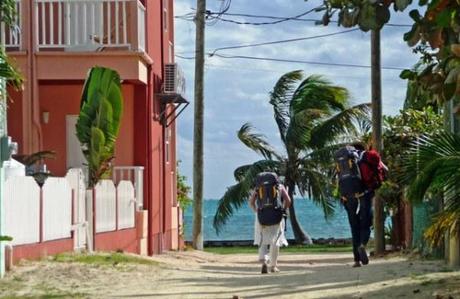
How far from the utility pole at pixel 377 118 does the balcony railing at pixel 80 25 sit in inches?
199

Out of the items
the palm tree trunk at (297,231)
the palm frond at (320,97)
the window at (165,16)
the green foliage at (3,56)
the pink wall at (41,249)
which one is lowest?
the palm tree trunk at (297,231)

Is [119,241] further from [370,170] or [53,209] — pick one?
→ [370,170]

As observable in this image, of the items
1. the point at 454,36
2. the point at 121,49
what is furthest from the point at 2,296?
the point at 121,49

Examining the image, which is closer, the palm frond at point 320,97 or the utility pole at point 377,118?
the utility pole at point 377,118

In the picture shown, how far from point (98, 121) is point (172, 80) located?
7099mm

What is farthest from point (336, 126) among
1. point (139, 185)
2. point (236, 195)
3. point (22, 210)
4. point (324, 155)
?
point (22, 210)

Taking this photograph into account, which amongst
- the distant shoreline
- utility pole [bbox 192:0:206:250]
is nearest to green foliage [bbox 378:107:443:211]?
utility pole [bbox 192:0:206:250]

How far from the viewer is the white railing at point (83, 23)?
20.7m

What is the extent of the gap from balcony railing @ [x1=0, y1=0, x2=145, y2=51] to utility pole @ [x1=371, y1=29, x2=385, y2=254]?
505 cm

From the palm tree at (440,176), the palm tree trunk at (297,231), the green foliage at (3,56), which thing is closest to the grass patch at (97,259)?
the green foliage at (3,56)

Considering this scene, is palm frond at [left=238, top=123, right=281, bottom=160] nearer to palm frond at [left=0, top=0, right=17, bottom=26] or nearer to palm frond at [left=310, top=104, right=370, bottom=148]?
palm frond at [left=310, top=104, right=370, bottom=148]

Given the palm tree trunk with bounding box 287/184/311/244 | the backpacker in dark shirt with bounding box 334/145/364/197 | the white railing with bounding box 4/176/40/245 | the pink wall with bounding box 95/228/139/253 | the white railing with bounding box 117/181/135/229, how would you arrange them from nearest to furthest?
the white railing with bounding box 4/176/40/245 < the backpacker in dark shirt with bounding box 334/145/364/197 < the pink wall with bounding box 95/228/139/253 < the white railing with bounding box 117/181/135/229 < the palm tree trunk with bounding box 287/184/311/244

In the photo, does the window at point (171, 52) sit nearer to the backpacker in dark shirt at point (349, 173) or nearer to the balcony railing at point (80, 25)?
the balcony railing at point (80, 25)

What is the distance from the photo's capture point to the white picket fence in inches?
535
